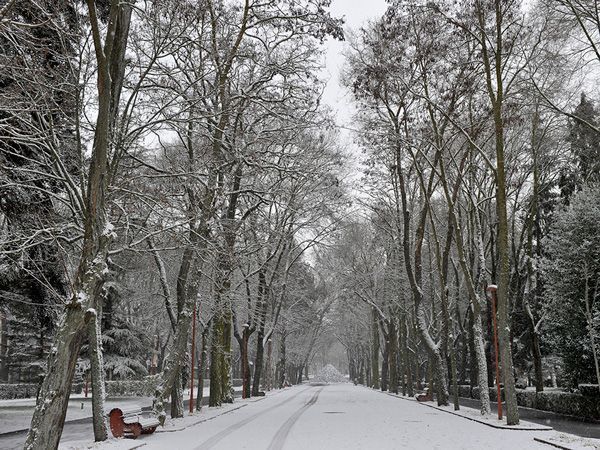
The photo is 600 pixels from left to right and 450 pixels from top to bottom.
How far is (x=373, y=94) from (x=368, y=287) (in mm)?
22959

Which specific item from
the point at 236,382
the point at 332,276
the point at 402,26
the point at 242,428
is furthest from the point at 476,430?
the point at 236,382

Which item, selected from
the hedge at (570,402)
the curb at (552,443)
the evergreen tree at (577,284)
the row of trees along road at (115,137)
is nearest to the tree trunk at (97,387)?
the row of trees along road at (115,137)

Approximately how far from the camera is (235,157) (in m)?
15.1

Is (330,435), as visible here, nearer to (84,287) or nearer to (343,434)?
(343,434)

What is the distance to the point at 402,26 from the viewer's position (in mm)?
19516

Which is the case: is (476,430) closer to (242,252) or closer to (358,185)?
(242,252)

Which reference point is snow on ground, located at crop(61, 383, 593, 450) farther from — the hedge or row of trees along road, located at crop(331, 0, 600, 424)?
the hedge

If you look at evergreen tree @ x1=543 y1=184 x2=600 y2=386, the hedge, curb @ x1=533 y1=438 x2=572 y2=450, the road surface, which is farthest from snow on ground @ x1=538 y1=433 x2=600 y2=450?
evergreen tree @ x1=543 y1=184 x2=600 y2=386

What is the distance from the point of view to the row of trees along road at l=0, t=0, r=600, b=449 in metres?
11.3

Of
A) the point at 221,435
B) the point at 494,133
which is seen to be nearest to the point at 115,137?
the point at 221,435

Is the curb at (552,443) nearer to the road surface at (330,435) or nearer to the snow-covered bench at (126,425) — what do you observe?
the road surface at (330,435)

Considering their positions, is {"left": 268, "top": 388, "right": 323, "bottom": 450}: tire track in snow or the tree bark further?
the tree bark

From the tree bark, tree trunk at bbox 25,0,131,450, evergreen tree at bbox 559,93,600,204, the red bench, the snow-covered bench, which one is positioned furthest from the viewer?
the tree bark

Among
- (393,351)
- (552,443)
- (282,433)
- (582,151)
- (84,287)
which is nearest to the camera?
(84,287)
